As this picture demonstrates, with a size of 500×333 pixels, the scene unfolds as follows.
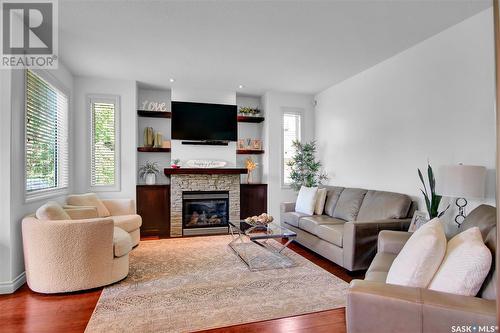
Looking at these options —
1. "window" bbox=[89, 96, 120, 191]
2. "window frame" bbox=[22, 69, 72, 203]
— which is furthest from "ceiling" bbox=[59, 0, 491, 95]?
"window" bbox=[89, 96, 120, 191]

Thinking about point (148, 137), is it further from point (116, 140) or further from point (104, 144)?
point (104, 144)

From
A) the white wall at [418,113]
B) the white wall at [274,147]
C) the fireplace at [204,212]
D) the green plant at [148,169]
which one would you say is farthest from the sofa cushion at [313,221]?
the green plant at [148,169]

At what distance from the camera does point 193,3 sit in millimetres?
2750

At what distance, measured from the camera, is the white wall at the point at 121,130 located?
497 cm

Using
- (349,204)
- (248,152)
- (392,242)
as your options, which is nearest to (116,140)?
(248,152)

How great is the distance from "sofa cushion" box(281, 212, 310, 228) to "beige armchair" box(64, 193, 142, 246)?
2.40m

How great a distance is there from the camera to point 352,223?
131 inches

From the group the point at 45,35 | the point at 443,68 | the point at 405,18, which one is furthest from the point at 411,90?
the point at 45,35

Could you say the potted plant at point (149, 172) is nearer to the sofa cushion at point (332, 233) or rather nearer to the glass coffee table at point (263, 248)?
the glass coffee table at point (263, 248)

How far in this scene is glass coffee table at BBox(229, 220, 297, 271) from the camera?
3576 millimetres

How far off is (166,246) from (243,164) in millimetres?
2457

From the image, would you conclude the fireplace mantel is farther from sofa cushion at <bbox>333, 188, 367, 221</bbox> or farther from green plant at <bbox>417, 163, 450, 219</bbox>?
green plant at <bbox>417, 163, 450, 219</bbox>

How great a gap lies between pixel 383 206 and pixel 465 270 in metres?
2.30

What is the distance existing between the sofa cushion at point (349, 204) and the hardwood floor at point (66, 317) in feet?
6.28
